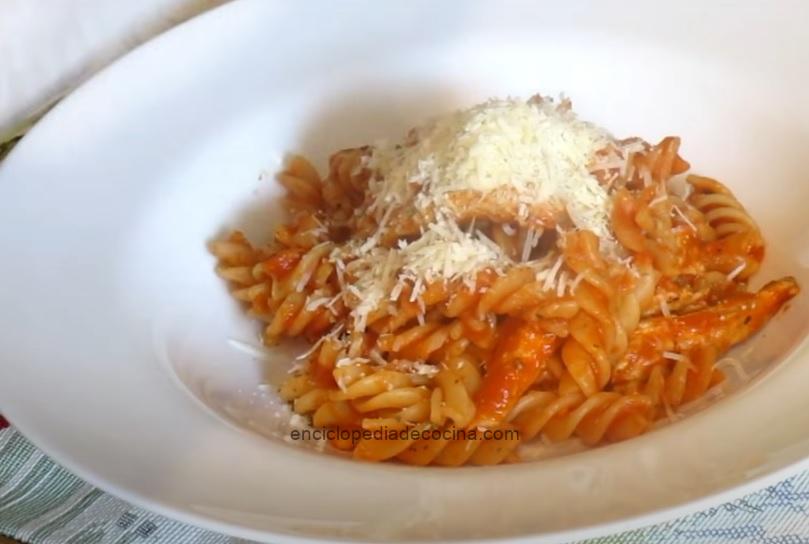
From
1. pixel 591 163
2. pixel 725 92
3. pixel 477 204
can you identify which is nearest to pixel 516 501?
pixel 477 204

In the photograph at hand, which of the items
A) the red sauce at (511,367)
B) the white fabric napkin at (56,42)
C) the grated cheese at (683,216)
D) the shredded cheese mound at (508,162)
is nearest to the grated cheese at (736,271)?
the grated cheese at (683,216)

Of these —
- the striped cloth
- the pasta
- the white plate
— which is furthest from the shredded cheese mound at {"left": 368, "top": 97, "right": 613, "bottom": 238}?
the striped cloth

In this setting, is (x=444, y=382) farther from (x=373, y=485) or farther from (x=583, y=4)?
(x=583, y=4)

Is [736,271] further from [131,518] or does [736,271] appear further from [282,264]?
[131,518]

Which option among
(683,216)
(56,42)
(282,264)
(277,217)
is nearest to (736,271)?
(683,216)

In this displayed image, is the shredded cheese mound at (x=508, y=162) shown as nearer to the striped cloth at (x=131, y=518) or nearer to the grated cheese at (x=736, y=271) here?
the grated cheese at (x=736, y=271)
